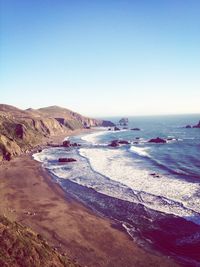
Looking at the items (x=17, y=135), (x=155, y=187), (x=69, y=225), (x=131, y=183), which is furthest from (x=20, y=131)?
(x=69, y=225)

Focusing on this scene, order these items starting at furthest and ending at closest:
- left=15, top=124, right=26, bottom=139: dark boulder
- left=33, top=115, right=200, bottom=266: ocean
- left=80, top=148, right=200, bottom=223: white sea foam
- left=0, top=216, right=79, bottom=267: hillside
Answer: left=15, top=124, right=26, bottom=139: dark boulder → left=80, top=148, right=200, bottom=223: white sea foam → left=33, top=115, right=200, bottom=266: ocean → left=0, top=216, right=79, bottom=267: hillside

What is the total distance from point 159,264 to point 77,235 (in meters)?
8.59

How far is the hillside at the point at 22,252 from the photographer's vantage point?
17500mm

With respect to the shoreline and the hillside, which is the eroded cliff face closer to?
the shoreline

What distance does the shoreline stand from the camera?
2416 cm

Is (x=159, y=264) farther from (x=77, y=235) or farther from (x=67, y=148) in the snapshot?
(x=67, y=148)

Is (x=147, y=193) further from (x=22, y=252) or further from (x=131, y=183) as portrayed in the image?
(x=22, y=252)

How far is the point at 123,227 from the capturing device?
98.3 ft

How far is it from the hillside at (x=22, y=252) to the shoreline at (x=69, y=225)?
4.84 metres

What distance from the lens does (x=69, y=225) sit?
101 feet

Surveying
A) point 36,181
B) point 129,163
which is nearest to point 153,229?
point 36,181

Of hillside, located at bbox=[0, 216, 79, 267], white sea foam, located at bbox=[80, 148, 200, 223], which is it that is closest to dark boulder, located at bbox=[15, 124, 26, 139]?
white sea foam, located at bbox=[80, 148, 200, 223]

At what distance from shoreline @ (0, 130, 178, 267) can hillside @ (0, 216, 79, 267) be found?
4842 millimetres

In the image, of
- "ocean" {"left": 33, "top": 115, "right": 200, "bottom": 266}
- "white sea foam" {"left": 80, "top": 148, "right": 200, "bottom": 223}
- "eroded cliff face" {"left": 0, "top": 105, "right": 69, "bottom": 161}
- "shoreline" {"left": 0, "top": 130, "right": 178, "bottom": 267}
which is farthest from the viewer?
"eroded cliff face" {"left": 0, "top": 105, "right": 69, "bottom": 161}
